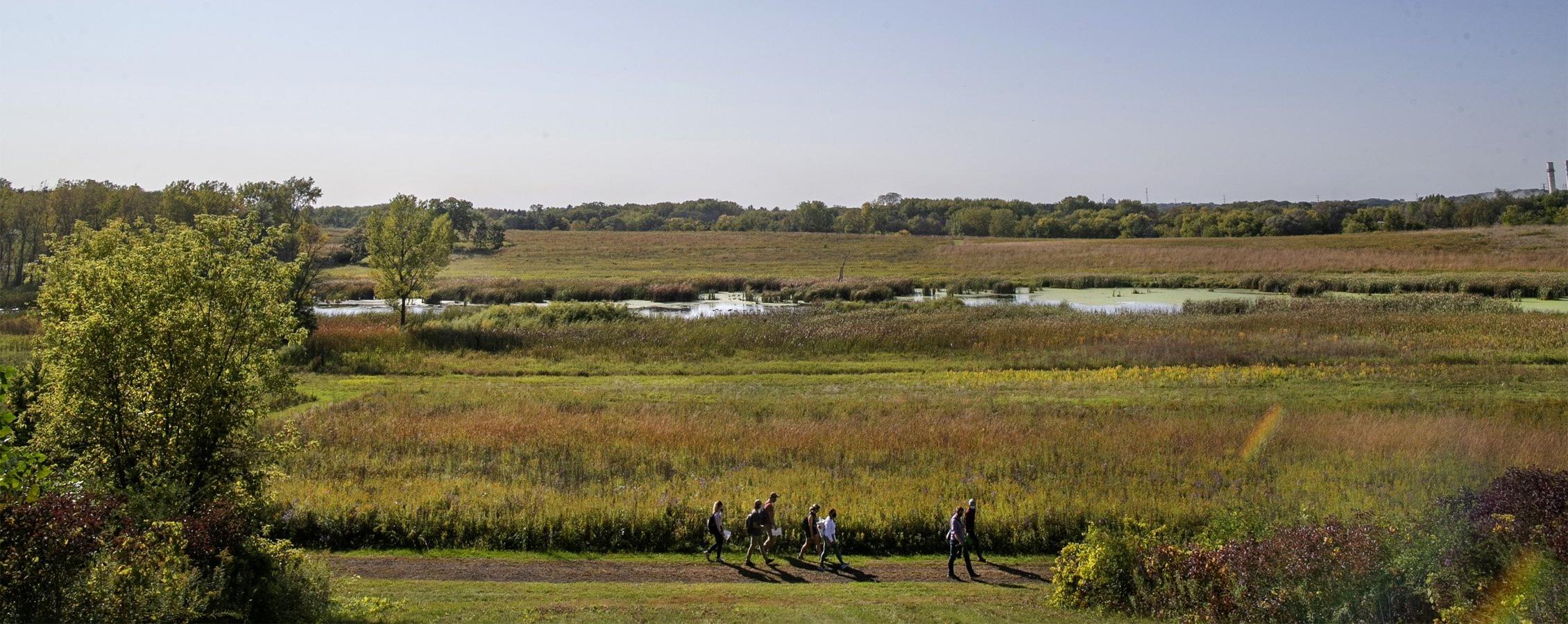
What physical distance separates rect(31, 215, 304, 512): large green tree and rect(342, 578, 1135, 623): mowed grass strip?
8.99ft

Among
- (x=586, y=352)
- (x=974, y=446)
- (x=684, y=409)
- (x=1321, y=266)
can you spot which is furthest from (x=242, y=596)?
(x=1321, y=266)

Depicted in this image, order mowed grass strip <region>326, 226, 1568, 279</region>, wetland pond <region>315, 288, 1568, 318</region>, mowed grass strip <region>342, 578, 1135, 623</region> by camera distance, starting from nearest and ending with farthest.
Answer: mowed grass strip <region>342, 578, 1135, 623</region> → wetland pond <region>315, 288, 1568, 318</region> → mowed grass strip <region>326, 226, 1568, 279</region>

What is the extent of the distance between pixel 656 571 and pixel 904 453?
28.6 ft

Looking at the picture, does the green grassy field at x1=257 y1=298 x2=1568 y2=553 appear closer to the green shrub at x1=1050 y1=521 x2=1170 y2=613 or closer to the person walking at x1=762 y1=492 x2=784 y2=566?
the person walking at x1=762 y1=492 x2=784 y2=566

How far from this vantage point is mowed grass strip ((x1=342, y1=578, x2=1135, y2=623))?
13.3m

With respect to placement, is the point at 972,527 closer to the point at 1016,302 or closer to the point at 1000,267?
the point at 1016,302

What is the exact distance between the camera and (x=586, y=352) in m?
44.4

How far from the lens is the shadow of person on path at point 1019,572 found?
53.9ft

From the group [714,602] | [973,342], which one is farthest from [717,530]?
[973,342]

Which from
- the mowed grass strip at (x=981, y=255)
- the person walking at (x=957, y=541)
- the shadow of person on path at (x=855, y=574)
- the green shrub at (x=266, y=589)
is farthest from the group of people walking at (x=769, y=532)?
the mowed grass strip at (x=981, y=255)

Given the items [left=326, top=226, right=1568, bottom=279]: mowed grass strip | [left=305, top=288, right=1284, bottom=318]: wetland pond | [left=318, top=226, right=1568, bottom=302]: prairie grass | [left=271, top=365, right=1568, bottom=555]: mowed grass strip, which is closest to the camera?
[left=271, top=365, right=1568, bottom=555]: mowed grass strip

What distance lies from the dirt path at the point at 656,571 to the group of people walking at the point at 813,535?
23 cm

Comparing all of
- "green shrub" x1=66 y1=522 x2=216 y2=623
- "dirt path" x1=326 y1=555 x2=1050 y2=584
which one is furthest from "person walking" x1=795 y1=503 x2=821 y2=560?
"green shrub" x1=66 y1=522 x2=216 y2=623

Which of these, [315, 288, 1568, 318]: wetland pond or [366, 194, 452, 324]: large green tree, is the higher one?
[366, 194, 452, 324]: large green tree
